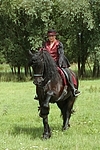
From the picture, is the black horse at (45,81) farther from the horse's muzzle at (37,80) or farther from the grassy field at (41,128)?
the grassy field at (41,128)

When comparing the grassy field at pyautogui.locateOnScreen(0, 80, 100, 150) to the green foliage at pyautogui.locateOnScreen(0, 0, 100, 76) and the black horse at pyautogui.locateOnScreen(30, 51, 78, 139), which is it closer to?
the black horse at pyautogui.locateOnScreen(30, 51, 78, 139)

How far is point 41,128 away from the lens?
34.4 feet

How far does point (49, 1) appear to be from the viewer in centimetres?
3039

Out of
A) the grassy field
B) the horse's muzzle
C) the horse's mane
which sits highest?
the horse's mane

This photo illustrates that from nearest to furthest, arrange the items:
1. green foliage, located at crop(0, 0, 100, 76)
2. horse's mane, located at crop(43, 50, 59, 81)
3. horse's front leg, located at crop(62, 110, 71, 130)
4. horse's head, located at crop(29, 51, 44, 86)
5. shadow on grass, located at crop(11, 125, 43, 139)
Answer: horse's head, located at crop(29, 51, 44, 86) → horse's mane, located at crop(43, 50, 59, 81) → shadow on grass, located at crop(11, 125, 43, 139) → horse's front leg, located at crop(62, 110, 71, 130) → green foliage, located at crop(0, 0, 100, 76)

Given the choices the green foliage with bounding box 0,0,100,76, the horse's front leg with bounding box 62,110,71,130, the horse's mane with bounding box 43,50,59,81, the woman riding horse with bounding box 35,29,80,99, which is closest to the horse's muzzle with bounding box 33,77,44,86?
the horse's mane with bounding box 43,50,59,81

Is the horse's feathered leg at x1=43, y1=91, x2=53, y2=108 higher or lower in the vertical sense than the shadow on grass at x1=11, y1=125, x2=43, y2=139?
higher

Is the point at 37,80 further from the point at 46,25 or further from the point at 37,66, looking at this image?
the point at 46,25

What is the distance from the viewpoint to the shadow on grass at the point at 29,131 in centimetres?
943

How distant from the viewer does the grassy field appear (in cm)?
818

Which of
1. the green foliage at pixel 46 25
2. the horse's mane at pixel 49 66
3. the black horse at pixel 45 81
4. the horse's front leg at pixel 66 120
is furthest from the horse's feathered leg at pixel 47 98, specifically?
the green foliage at pixel 46 25

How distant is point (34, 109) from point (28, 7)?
17.3 meters

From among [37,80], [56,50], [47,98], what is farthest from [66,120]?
[37,80]

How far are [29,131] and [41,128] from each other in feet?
1.95
